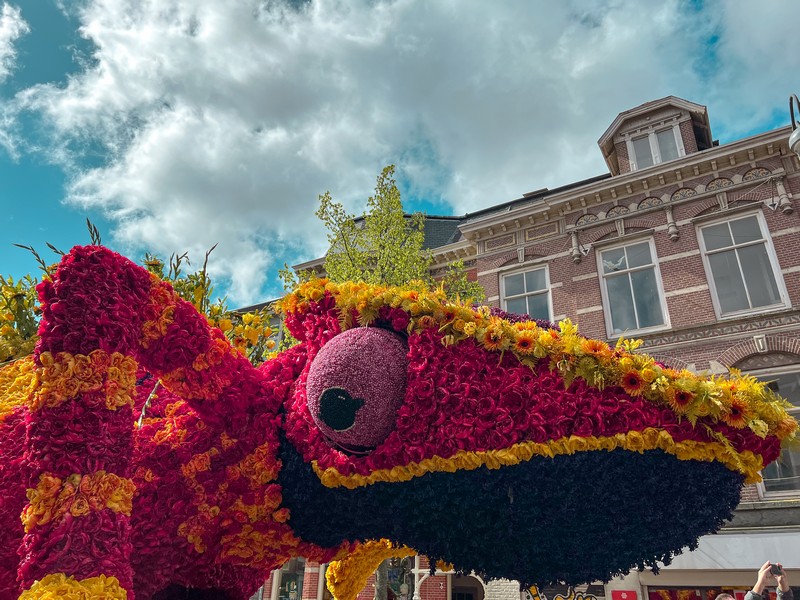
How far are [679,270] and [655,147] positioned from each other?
3029mm

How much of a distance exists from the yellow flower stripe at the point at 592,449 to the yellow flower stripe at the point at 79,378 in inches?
40.6

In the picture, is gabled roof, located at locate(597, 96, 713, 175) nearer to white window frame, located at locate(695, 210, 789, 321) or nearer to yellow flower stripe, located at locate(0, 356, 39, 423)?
white window frame, located at locate(695, 210, 789, 321)

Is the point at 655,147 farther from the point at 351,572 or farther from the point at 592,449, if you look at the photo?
the point at 592,449

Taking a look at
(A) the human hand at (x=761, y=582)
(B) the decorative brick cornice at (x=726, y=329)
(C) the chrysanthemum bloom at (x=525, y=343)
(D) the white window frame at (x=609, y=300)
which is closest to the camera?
(C) the chrysanthemum bloom at (x=525, y=343)

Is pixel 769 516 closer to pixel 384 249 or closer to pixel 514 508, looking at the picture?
pixel 384 249

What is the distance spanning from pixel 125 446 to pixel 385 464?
944 millimetres

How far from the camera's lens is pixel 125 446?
81.2 inches

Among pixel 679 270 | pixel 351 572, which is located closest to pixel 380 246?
pixel 679 270

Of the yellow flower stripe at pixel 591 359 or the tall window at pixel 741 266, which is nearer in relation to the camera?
the yellow flower stripe at pixel 591 359

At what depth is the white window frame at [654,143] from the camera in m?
11.8

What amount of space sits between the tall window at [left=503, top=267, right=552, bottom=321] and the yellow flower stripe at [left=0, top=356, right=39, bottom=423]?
32.2 ft

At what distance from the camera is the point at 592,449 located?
191cm

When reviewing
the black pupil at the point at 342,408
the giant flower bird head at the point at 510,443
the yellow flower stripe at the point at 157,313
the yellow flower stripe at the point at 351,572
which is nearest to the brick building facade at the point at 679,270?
the yellow flower stripe at the point at 351,572

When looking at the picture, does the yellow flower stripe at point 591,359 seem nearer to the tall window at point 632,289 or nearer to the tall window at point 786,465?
the tall window at point 786,465
